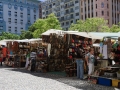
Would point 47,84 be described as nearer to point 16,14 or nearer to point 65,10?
point 65,10

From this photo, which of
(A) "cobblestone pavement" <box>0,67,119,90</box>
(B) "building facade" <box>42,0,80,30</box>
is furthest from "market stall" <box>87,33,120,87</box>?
(B) "building facade" <box>42,0,80,30</box>

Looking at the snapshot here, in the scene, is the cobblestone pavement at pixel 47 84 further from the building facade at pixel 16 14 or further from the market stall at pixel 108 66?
the building facade at pixel 16 14

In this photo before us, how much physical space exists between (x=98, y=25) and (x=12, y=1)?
53.5 metres

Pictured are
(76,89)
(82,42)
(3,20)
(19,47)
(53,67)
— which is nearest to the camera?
(76,89)

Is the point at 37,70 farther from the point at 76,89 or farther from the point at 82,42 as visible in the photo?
the point at 76,89

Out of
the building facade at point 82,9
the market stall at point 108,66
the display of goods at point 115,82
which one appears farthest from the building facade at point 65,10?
the display of goods at point 115,82

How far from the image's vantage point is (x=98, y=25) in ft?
142

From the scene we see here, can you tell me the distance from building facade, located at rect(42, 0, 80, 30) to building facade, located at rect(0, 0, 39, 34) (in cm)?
624

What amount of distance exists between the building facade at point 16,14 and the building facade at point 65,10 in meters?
6.24

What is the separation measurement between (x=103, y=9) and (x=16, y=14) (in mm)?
36532

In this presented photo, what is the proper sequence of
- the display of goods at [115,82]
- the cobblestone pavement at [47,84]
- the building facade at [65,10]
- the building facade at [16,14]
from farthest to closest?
the building facade at [16,14] < the building facade at [65,10] < the display of goods at [115,82] < the cobblestone pavement at [47,84]

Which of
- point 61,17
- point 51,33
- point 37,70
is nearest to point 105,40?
point 51,33

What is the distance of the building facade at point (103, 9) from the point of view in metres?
69.9

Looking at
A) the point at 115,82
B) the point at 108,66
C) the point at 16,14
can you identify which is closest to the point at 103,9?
the point at 16,14
